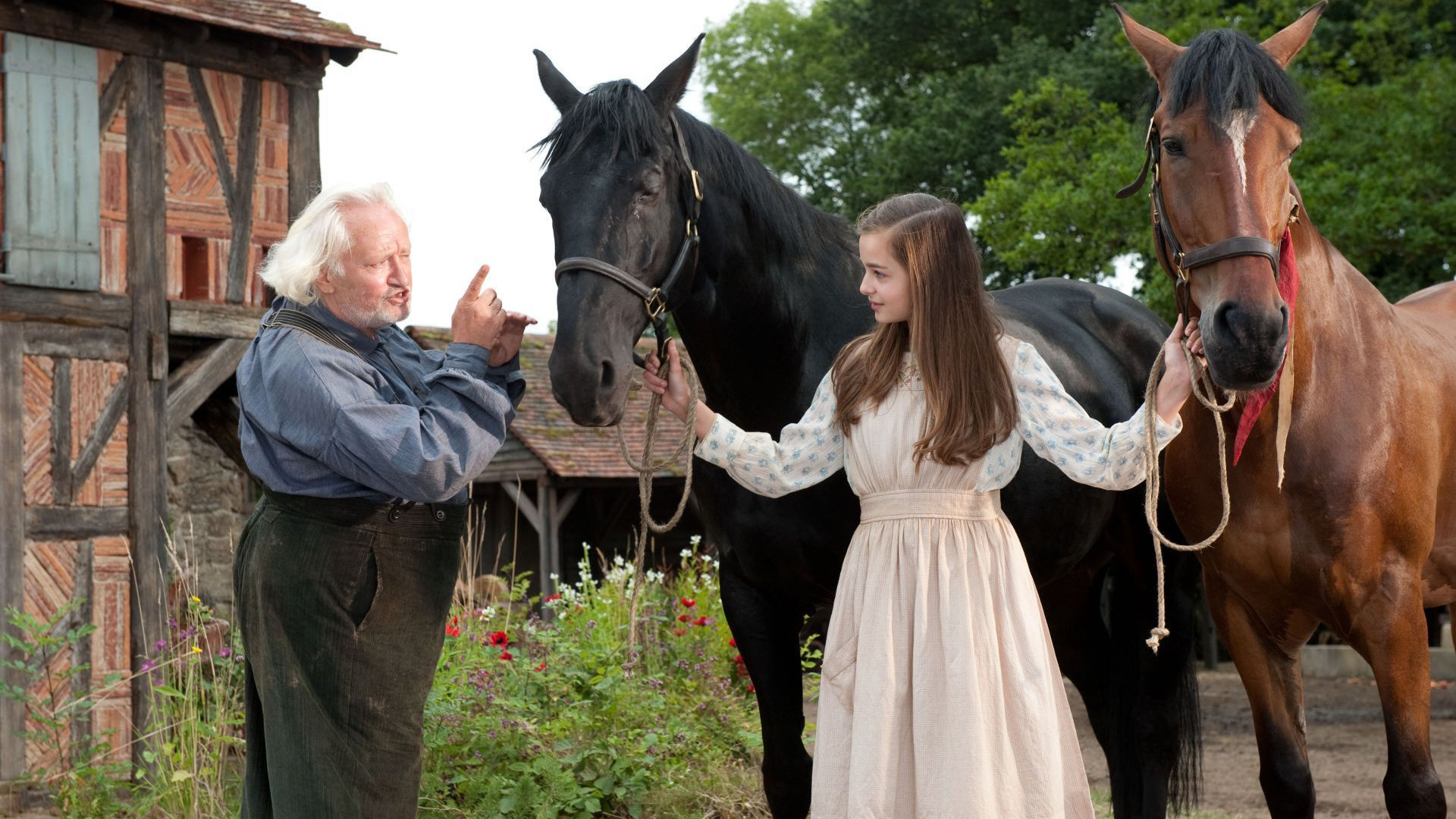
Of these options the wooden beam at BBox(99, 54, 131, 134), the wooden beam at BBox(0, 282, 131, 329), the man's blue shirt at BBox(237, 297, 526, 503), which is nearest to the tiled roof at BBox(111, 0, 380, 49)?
the wooden beam at BBox(99, 54, 131, 134)

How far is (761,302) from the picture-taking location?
3361 millimetres

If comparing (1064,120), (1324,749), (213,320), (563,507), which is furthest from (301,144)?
(1064,120)

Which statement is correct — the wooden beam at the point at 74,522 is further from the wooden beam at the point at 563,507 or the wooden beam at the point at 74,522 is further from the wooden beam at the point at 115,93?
the wooden beam at the point at 563,507

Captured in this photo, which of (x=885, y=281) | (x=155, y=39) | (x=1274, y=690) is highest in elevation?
(x=155, y=39)

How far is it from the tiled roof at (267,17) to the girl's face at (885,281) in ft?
26.8

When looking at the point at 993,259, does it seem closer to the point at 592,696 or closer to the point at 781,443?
the point at 592,696

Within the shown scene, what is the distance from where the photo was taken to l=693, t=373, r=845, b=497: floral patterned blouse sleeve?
3.04 metres

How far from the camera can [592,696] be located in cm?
570

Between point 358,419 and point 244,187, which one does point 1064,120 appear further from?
point 358,419

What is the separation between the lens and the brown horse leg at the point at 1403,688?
302cm

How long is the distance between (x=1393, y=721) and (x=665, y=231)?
6.35 ft

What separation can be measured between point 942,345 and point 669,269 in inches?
25.1

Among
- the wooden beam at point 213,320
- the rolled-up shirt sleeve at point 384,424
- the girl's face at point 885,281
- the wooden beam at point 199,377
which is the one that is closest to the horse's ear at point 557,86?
the girl's face at point 885,281

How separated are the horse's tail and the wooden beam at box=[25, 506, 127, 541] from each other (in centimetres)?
767
